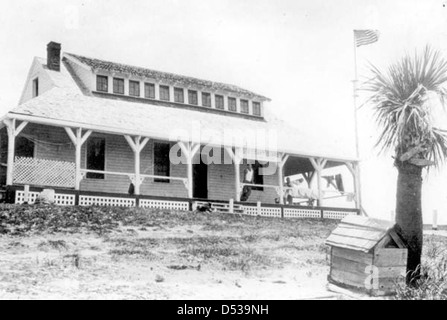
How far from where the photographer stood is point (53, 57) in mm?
26641

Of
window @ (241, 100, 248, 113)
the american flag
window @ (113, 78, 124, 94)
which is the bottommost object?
window @ (241, 100, 248, 113)

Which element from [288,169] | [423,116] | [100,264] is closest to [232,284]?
[100,264]

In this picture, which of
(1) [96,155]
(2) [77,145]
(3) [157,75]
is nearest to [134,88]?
(3) [157,75]

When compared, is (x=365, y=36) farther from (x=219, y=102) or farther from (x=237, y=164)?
(x=237, y=164)

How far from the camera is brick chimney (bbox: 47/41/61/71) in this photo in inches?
1047

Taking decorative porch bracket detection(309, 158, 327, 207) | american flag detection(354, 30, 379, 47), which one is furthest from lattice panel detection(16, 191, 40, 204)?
american flag detection(354, 30, 379, 47)

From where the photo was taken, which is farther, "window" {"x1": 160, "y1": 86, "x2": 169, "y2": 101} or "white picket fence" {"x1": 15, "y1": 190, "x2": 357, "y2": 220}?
"window" {"x1": 160, "y1": 86, "x2": 169, "y2": 101}

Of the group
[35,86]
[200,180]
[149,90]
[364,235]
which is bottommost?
[364,235]

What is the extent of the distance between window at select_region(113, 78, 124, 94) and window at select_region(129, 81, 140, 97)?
0.46 m

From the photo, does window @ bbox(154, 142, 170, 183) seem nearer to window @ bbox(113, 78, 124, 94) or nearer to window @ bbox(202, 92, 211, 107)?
window @ bbox(113, 78, 124, 94)

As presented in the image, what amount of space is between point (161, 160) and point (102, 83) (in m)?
4.79

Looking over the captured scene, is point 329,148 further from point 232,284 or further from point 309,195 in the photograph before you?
point 232,284

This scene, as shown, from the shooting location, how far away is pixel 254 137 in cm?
2588

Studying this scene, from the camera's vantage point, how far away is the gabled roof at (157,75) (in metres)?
26.4
